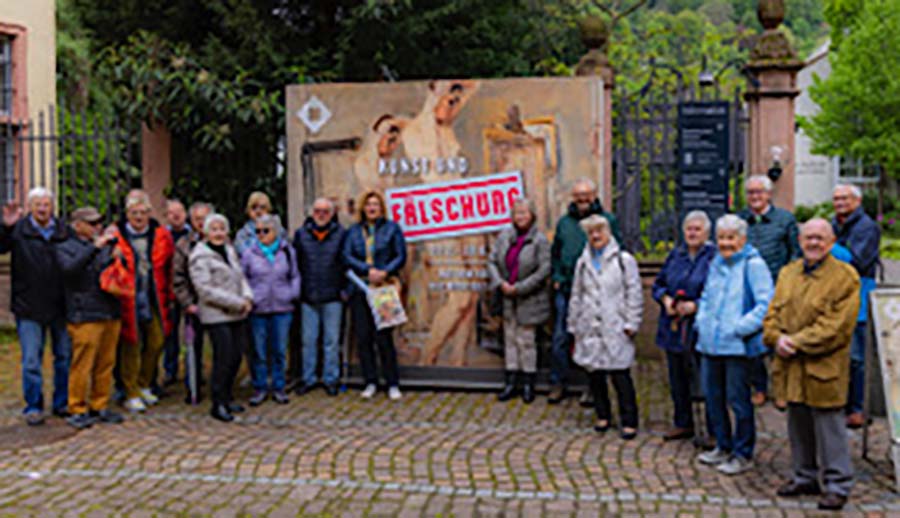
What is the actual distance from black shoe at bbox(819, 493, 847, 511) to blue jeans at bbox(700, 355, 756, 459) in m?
0.82

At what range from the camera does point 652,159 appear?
10.3 m

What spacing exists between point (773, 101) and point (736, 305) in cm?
469

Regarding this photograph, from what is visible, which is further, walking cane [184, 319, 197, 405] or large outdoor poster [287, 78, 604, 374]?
large outdoor poster [287, 78, 604, 374]

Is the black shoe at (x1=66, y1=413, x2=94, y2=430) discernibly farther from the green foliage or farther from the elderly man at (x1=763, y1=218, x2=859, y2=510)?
the green foliage

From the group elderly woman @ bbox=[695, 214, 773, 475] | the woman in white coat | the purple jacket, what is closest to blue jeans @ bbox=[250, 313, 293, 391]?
the purple jacket

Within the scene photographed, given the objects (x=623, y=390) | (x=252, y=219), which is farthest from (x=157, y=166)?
(x=623, y=390)

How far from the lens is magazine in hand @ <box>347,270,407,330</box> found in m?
8.55

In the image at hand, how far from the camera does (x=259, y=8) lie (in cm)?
1210

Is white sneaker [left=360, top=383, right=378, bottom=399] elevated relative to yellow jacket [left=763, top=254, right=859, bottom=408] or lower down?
lower down

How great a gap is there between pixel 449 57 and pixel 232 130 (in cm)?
298

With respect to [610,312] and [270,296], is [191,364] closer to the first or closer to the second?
[270,296]

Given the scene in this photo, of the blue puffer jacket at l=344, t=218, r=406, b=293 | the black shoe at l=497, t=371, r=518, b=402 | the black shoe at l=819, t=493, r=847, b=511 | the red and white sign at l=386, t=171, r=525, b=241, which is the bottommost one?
the black shoe at l=819, t=493, r=847, b=511

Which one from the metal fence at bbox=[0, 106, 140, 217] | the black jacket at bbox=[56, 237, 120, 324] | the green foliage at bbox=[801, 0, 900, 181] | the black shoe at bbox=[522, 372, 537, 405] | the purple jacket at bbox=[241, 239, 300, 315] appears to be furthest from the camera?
the green foliage at bbox=[801, 0, 900, 181]

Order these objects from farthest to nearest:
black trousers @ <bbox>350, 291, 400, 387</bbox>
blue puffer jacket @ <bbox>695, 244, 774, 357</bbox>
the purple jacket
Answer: black trousers @ <bbox>350, 291, 400, 387</bbox> < the purple jacket < blue puffer jacket @ <bbox>695, 244, 774, 357</bbox>
